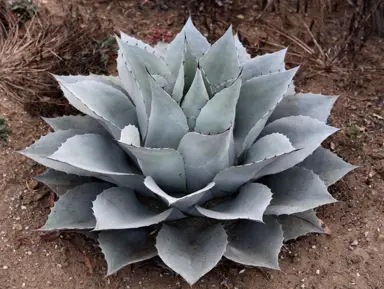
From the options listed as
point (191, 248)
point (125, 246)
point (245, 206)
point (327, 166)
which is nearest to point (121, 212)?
point (125, 246)

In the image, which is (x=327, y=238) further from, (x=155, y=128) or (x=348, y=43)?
(x=348, y=43)

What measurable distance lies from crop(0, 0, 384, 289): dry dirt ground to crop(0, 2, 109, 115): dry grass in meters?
0.09

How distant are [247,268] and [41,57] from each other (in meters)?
1.53

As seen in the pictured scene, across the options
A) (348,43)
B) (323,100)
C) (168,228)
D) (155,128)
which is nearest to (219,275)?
(168,228)

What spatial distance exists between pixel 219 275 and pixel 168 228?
0.91 feet

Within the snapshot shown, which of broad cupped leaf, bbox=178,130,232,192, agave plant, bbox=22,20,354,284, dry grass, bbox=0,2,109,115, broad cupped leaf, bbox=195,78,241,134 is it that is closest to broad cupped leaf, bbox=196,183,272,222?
agave plant, bbox=22,20,354,284

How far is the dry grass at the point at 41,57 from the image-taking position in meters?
2.66

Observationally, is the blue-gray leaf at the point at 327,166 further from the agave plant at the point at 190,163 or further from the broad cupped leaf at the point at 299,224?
the broad cupped leaf at the point at 299,224

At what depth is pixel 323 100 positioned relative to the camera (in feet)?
7.21

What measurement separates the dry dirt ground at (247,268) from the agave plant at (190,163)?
148mm

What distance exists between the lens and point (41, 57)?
9.25 feet

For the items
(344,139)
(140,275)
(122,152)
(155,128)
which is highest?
(155,128)

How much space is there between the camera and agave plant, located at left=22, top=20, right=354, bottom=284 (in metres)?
1.81

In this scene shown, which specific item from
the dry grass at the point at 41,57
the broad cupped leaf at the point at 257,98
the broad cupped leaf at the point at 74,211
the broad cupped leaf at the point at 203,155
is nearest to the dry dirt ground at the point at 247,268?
the dry grass at the point at 41,57
